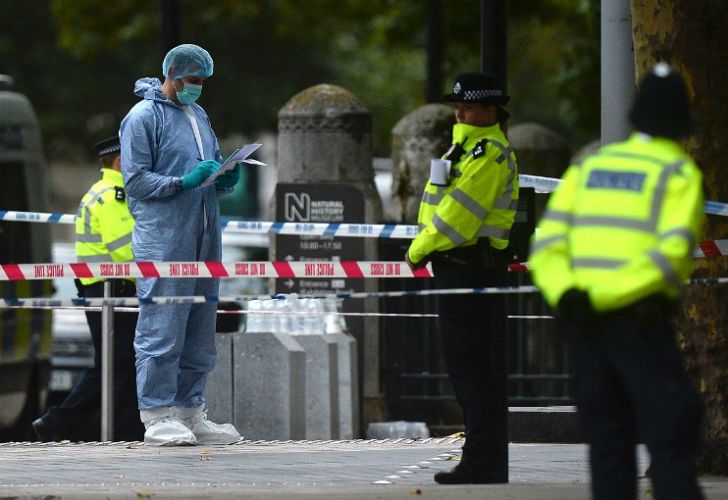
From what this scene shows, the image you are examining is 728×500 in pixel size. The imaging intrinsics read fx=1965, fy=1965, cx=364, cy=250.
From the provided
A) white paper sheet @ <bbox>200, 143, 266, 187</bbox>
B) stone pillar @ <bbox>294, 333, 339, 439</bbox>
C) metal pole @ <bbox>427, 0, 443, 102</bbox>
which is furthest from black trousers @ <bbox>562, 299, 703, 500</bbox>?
metal pole @ <bbox>427, 0, 443, 102</bbox>

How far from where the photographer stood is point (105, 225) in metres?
12.0

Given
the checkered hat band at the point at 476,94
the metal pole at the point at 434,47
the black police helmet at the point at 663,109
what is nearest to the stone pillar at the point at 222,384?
the checkered hat band at the point at 476,94

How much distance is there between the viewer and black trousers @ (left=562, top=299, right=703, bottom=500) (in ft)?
19.5

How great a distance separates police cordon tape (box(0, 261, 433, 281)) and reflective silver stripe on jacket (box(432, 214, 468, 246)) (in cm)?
111

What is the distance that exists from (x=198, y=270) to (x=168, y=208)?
0.36m

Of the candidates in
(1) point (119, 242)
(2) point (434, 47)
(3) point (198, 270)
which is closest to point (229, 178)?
(3) point (198, 270)

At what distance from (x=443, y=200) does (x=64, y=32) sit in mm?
21275

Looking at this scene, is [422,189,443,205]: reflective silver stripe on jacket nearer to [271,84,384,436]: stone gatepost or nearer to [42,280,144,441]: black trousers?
[42,280,144,441]: black trousers

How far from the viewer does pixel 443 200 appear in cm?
809

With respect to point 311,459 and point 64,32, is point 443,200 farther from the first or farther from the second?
point 64,32

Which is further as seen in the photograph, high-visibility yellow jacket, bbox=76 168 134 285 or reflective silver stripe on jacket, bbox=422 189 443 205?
high-visibility yellow jacket, bbox=76 168 134 285

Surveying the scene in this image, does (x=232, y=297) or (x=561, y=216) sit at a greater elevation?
(x=561, y=216)

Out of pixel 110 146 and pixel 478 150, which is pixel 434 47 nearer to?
pixel 110 146

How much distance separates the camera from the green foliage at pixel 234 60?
95.5ft
